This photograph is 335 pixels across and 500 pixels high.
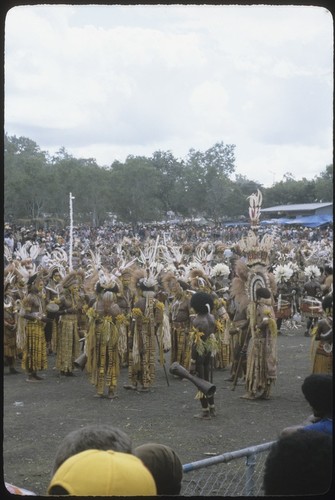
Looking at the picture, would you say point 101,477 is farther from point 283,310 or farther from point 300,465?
point 283,310

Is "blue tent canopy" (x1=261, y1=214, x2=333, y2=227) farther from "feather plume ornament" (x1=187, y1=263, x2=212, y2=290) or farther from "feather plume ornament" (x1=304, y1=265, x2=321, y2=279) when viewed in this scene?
"feather plume ornament" (x1=187, y1=263, x2=212, y2=290)

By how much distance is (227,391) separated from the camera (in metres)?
9.53

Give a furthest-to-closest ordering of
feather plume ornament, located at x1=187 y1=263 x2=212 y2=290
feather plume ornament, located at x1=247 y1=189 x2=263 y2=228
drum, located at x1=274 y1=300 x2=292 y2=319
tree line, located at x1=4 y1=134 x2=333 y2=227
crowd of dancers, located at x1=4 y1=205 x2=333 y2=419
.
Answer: tree line, located at x1=4 y1=134 x2=333 y2=227 → drum, located at x1=274 y1=300 x2=292 y2=319 → feather plume ornament, located at x1=187 y1=263 x2=212 y2=290 → feather plume ornament, located at x1=247 y1=189 x2=263 y2=228 → crowd of dancers, located at x1=4 y1=205 x2=333 y2=419

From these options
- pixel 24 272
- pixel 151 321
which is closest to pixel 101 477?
pixel 151 321

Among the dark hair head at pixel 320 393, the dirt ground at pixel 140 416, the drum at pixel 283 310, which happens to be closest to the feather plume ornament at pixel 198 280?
the dirt ground at pixel 140 416

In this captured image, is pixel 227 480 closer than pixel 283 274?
Yes

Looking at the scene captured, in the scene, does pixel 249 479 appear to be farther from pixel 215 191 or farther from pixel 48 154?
pixel 48 154

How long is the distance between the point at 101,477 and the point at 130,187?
107 ft

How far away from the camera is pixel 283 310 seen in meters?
14.6

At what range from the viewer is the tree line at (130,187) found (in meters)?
30.7

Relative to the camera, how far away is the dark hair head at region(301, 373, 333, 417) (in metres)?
3.52

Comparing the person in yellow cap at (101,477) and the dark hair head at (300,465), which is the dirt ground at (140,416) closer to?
the dark hair head at (300,465)

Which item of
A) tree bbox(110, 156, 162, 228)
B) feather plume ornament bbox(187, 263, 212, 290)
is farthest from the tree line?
feather plume ornament bbox(187, 263, 212, 290)

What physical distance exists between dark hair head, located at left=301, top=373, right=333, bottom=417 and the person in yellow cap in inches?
69.8
